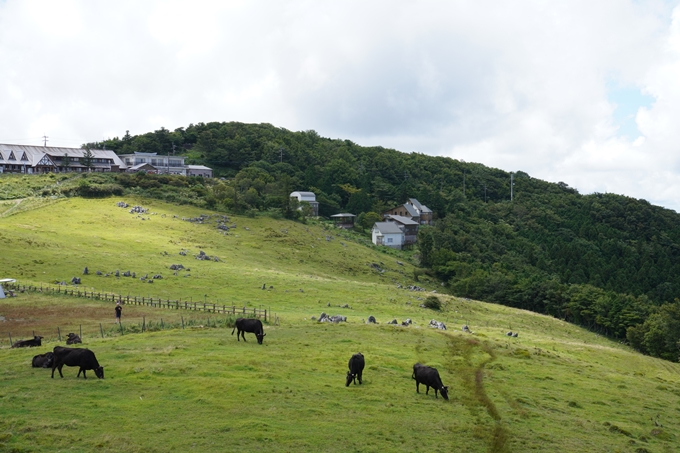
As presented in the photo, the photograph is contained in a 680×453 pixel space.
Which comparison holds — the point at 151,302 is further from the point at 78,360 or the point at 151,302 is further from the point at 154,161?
the point at 154,161

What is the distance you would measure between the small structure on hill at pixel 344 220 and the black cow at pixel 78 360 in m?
128

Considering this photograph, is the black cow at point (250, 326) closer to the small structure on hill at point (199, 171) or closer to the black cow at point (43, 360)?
the black cow at point (43, 360)

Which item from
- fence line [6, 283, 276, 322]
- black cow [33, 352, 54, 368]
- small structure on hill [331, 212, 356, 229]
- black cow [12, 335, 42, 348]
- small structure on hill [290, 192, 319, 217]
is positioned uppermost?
small structure on hill [290, 192, 319, 217]

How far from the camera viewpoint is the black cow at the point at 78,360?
2531 centimetres

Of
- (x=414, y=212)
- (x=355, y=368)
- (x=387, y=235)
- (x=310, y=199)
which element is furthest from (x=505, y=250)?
(x=355, y=368)

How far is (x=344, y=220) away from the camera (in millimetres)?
155750

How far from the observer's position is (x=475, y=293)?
10069cm

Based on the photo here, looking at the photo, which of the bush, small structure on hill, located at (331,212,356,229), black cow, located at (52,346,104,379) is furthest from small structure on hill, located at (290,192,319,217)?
black cow, located at (52,346,104,379)

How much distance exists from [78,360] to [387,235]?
116 meters

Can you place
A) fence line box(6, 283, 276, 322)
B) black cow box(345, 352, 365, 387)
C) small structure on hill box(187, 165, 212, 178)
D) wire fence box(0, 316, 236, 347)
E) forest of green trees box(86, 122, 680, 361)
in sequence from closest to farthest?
1. black cow box(345, 352, 365, 387)
2. wire fence box(0, 316, 236, 347)
3. fence line box(6, 283, 276, 322)
4. forest of green trees box(86, 122, 680, 361)
5. small structure on hill box(187, 165, 212, 178)

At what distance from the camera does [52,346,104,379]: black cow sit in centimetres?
2531

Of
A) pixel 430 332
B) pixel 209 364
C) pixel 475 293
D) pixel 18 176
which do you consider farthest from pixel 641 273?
pixel 18 176

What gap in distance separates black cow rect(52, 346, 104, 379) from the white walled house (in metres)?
115

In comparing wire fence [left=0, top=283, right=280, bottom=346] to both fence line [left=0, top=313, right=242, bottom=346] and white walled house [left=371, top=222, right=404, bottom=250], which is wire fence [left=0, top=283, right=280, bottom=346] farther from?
white walled house [left=371, top=222, right=404, bottom=250]
